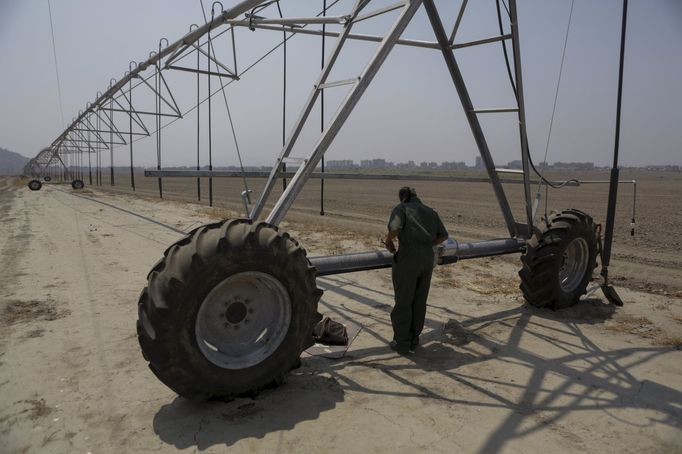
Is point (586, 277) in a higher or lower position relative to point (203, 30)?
lower

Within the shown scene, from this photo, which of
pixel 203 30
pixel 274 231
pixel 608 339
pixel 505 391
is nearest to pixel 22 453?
pixel 274 231

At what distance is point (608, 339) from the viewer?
5699 mm

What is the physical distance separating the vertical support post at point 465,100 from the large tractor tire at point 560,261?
750 mm

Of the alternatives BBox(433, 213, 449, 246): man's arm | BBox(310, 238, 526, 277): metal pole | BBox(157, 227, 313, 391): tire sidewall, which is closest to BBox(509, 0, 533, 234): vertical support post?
BBox(310, 238, 526, 277): metal pole

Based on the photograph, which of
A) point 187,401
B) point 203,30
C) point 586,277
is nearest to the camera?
point 187,401

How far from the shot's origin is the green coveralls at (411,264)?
499 cm

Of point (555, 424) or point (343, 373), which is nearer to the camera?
point (555, 424)

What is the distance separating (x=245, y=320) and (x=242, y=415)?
0.78m

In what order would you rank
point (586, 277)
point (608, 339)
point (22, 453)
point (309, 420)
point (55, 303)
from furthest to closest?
point (586, 277) → point (55, 303) → point (608, 339) → point (309, 420) → point (22, 453)

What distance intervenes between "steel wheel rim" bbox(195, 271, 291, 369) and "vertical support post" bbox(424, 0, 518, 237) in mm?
4393

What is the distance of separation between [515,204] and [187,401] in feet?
90.1

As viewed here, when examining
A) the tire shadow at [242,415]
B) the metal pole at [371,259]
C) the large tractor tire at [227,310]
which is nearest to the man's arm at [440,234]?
the metal pole at [371,259]

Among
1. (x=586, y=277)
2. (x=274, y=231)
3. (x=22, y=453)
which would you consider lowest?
(x=22, y=453)

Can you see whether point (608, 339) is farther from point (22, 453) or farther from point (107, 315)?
point (107, 315)
